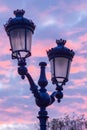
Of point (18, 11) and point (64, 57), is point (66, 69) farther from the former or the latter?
point (18, 11)

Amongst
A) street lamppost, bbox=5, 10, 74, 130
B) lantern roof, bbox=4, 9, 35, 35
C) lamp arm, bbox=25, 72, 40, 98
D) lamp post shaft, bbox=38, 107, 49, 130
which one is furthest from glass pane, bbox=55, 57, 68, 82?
lantern roof, bbox=4, 9, 35, 35

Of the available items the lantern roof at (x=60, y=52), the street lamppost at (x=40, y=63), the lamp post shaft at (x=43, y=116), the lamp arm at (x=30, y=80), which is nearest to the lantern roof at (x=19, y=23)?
the street lamppost at (x=40, y=63)

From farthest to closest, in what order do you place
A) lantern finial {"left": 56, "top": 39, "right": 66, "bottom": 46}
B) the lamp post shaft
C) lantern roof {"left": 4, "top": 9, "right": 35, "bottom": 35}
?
lantern finial {"left": 56, "top": 39, "right": 66, "bottom": 46}
the lamp post shaft
lantern roof {"left": 4, "top": 9, "right": 35, "bottom": 35}

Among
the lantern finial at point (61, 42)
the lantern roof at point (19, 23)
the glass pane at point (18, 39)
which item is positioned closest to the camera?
the glass pane at point (18, 39)

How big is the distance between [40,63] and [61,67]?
817mm

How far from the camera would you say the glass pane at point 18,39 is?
8.12 metres

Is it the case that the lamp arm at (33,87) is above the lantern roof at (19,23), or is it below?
below

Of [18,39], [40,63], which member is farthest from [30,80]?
[40,63]

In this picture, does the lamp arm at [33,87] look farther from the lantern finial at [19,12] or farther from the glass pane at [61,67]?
the lantern finial at [19,12]

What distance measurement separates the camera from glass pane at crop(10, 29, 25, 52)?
26.6ft

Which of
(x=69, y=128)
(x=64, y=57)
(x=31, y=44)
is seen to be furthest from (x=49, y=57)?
(x=69, y=128)

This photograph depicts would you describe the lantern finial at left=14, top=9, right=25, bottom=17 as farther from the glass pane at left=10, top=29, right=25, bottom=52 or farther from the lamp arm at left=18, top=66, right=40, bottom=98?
the lamp arm at left=18, top=66, right=40, bottom=98

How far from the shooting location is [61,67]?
29.0 ft

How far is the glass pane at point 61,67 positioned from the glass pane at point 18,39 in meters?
1.00
